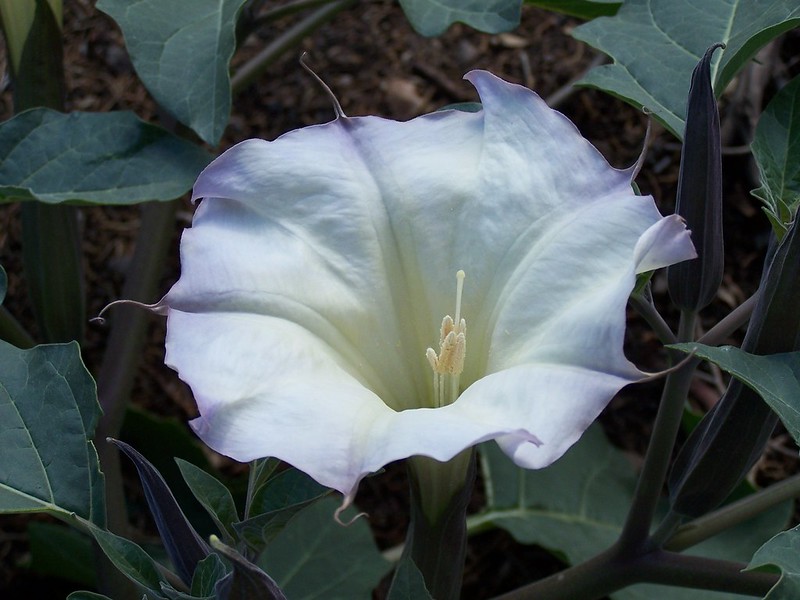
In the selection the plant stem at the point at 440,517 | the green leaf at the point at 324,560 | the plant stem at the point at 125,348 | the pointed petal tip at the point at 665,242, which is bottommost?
the green leaf at the point at 324,560

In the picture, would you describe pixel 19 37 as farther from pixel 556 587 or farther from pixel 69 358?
pixel 556 587

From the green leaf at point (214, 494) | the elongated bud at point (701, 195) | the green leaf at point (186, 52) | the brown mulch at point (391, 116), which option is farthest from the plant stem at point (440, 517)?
the brown mulch at point (391, 116)

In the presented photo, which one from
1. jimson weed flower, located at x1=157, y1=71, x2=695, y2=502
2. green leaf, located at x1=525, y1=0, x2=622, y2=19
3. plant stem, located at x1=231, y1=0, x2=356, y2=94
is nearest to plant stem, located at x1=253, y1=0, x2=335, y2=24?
plant stem, located at x1=231, y1=0, x2=356, y2=94

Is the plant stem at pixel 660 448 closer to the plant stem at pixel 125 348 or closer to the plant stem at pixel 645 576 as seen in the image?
the plant stem at pixel 645 576

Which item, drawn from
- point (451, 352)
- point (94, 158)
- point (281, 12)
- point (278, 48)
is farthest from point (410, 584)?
point (278, 48)

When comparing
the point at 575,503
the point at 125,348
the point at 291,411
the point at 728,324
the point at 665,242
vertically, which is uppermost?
Result: the point at 665,242

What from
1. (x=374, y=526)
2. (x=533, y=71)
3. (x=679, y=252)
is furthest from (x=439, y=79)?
(x=679, y=252)

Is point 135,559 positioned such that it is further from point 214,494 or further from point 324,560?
point 324,560

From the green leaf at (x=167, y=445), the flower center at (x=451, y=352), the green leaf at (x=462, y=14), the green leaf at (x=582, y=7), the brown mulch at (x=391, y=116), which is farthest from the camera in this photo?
the brown mulch at (x=391, y=116)
